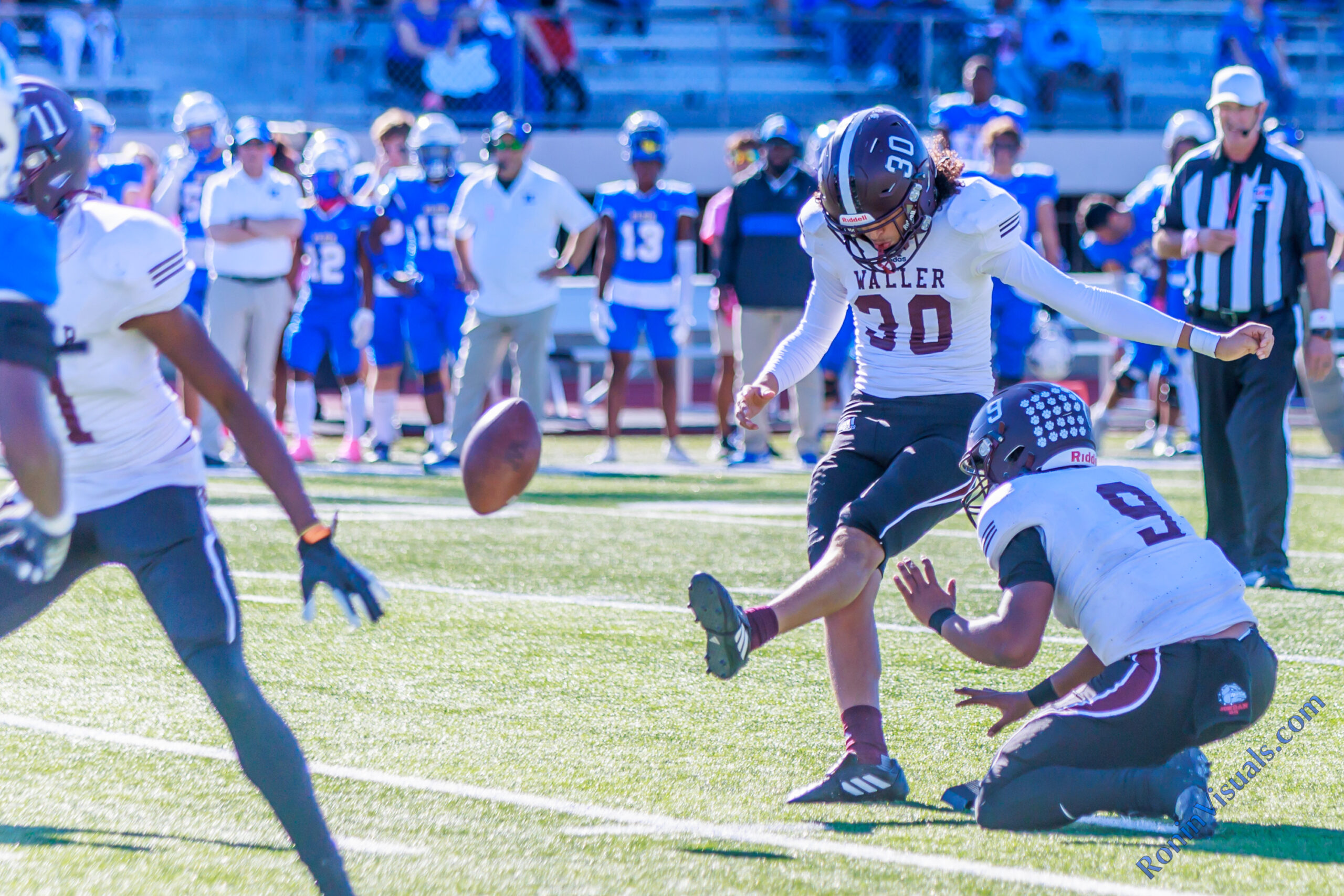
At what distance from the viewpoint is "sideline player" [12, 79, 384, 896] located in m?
3.07

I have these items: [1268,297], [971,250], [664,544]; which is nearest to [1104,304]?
[971,250]

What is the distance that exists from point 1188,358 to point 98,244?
365 inches

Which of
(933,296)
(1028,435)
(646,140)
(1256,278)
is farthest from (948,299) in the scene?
(646,140)

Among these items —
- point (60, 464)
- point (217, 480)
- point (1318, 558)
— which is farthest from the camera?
point (217, 480)

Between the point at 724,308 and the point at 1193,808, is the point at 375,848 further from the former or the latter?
the point at 724,308

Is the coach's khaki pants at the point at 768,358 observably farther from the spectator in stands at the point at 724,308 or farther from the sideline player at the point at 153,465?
the sideline player at the point at 153,465

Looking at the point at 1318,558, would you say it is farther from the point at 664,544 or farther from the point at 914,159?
the point at 914,159

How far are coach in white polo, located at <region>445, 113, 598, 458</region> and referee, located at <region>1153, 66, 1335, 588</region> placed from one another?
441 cm

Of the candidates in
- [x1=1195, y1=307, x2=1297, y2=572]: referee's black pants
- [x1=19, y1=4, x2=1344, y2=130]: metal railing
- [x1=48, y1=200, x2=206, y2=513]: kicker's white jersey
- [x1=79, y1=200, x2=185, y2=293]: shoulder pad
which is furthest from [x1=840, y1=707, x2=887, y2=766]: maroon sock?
[x1=19, y1=4, x2=1344, y2=130]: metal railing

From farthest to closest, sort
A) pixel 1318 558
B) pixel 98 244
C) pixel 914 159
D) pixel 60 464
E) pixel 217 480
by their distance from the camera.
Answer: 1. pixel 217 480
2. pixel 1318 558
3. pixel 914 159
4. pixel 98 244
5. pixel 60 464

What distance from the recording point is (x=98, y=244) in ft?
10.2

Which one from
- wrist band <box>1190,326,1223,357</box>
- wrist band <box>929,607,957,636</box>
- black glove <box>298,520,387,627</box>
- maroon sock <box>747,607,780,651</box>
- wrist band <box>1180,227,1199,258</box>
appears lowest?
maroon sock <box>747,607,780,651</box>

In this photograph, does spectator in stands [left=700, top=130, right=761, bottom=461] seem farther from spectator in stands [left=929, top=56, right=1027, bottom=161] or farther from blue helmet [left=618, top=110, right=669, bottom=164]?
spectator in stands [left=929, top=56, right=1027, bottom=161]

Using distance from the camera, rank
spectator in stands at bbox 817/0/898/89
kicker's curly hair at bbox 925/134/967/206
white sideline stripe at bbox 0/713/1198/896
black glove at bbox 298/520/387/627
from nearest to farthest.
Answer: black glove at bbox 298/520/387/627
white sideline stripe at bbox 0/713/1198/896
kicker's curly hair at bbox 925/134/967/206
spectator in stands at bbox 817/0/898/89
